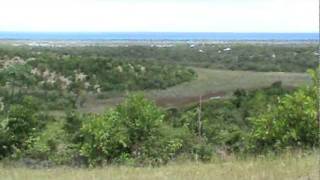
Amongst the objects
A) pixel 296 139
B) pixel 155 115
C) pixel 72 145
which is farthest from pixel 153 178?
pixel 72 145

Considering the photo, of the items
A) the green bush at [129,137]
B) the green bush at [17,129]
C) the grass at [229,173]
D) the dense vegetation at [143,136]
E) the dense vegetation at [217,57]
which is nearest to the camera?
the grass at [229,173]

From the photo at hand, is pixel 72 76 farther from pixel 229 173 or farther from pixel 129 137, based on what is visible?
pixel 229 173

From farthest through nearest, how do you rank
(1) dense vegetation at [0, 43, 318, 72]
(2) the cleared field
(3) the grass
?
(1) dense vegetation at [0, 43, 318, 72] < (2) the cleared field < (3) the grass

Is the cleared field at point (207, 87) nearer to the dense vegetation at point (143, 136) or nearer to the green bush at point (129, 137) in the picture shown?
the dense vegetation at point (143, 136)

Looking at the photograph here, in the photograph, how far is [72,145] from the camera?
14.2 m

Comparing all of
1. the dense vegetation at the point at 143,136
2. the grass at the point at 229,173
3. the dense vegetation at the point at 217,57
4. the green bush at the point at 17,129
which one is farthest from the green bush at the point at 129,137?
the dense vegetation at the point at 217,57

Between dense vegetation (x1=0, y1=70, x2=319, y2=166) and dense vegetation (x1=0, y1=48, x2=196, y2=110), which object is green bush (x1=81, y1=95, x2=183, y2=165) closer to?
dense vegetation (x1=0, y1=70, x2=319, y2=166)

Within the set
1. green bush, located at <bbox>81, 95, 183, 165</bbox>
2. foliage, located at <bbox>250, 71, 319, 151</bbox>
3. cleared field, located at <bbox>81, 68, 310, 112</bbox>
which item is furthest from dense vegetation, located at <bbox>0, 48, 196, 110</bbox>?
foliage, located at <bbox>250, 71, 319, 151</bbox>

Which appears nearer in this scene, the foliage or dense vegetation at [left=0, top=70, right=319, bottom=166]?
the foliage

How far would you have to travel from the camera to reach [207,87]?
176 feet

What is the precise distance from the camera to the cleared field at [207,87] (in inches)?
1831

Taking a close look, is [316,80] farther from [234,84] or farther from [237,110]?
[234,84]

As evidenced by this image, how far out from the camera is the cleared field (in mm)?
46500

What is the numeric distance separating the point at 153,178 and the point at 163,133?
648 centimetres
